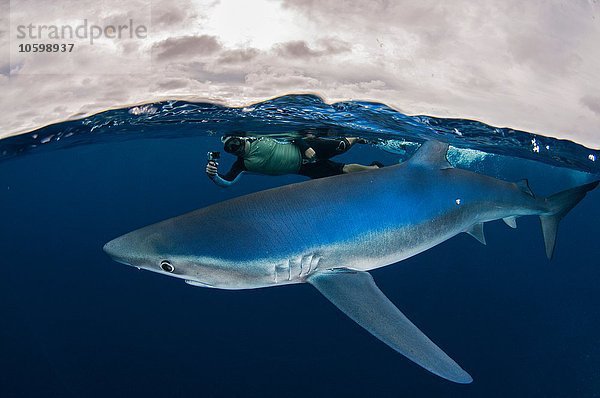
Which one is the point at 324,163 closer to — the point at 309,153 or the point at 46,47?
the point at 309,153

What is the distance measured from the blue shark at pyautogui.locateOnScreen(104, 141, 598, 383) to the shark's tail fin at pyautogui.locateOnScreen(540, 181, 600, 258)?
2668 millimetres

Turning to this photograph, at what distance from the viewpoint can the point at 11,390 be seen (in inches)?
595

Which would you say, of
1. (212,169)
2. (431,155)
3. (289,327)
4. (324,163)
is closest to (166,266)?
(431,155)

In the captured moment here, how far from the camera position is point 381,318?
2.68 m

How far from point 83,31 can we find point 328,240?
15.5 feet

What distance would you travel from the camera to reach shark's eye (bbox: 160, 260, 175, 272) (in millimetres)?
2875

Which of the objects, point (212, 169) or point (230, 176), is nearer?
point (212, 169)

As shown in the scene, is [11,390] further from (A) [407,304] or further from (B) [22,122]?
(A) [407,304]

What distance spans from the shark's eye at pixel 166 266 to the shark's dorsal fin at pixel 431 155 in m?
2.46

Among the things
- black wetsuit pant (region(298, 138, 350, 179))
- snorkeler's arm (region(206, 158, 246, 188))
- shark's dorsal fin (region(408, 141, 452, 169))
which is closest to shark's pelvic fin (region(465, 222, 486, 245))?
shark's dorsal fin (region(408, 141, 452, 169))

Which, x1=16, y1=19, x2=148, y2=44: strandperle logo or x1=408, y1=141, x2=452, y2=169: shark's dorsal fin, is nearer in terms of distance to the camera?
x1=408, y1=141, x2=452, y2=169: shark's dorsal fin

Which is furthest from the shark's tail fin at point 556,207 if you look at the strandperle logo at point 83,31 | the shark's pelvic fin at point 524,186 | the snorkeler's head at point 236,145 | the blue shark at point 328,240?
the strandperle logo at point 83,31

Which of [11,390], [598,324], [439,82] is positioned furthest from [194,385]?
[598,324]

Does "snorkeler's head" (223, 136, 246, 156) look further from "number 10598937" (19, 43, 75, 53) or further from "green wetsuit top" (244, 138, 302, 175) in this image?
"number 10598937" (19, 43, 75, 53)
